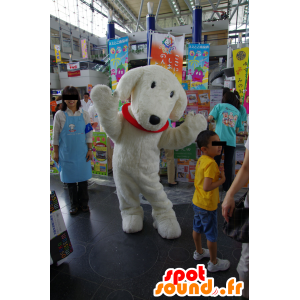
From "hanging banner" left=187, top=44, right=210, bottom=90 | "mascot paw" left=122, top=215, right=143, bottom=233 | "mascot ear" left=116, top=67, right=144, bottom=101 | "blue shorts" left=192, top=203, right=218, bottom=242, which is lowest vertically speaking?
"mascot paw" left=122, top=215, right=143, bottom=233

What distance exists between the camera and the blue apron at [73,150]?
2.37 m

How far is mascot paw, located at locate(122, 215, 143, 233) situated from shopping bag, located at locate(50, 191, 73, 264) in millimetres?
607

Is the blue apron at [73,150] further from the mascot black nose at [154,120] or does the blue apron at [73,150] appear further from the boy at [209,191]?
the boy at [209,191]

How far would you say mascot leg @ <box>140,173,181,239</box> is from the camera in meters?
2.01

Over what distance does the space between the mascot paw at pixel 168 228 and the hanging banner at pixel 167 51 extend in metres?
2.55

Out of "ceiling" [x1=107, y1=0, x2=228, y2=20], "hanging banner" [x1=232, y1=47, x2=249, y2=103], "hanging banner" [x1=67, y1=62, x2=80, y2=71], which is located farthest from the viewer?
"ceiling" [x1=107, y1=0, x2=228, y2=20]

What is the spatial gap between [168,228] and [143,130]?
101cm

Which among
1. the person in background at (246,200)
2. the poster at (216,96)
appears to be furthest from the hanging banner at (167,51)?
the person in background at (246,200)

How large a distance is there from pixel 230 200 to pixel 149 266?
3.25ft

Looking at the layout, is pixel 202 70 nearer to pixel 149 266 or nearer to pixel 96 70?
pixel 149 266

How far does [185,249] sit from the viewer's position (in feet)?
6.12

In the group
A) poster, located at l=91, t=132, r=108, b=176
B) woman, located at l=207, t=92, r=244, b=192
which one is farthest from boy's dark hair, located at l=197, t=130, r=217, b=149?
poster, located at l=91, t=132, r=108, b=176

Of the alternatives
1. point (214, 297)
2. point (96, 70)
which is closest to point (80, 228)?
point (214, 297)

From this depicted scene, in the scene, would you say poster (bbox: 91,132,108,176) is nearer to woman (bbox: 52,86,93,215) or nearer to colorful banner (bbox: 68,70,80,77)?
woman (bbox: 52,86,93,215)
